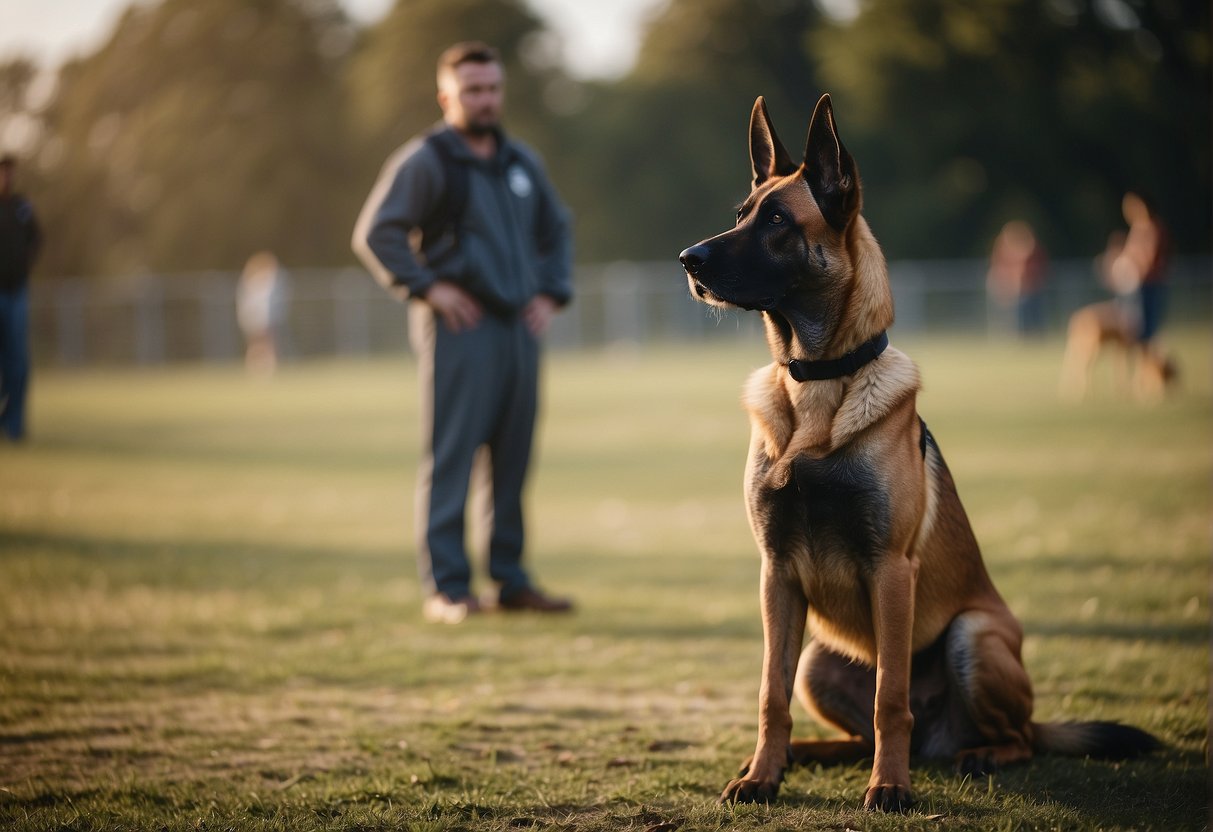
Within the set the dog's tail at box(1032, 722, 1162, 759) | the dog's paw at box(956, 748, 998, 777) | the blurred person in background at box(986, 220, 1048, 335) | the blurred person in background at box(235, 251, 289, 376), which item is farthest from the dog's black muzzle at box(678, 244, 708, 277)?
the blurred person in background at box(986, 220, 1048, 335)

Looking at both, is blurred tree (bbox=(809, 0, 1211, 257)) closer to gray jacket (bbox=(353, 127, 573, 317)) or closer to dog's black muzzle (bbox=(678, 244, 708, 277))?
gray jacket (bbox=(353, 127, 573, 317))

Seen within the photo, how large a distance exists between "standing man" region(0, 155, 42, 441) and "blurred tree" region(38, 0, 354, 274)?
25.4 meters

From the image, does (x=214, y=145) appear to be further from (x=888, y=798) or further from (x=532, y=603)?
(x=888, y=798)

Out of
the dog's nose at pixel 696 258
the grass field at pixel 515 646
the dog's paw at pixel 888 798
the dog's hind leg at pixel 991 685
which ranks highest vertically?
the dog's nose at pixel 696 258

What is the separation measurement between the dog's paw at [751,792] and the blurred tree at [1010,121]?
41751mm

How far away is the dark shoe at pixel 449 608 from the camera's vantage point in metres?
5.96

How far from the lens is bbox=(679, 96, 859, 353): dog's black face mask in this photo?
11.1 ft

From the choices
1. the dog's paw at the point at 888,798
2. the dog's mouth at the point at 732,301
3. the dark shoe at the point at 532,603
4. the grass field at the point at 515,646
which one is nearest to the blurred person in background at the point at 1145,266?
the grass field at the point at 515,646

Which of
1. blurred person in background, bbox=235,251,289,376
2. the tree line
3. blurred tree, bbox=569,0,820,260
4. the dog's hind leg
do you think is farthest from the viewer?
blurred tree, bbox=569,0,820,260

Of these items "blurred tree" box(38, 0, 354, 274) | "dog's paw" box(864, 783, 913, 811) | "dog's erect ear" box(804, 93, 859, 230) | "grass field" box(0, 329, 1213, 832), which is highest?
"blurred tree" box(38, 0, 354, 274)

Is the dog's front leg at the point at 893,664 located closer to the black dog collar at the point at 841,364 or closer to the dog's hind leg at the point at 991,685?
the dog's hind leg at the point at 991,685

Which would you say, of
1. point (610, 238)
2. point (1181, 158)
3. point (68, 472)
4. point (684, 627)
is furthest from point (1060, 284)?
point (684, 627)

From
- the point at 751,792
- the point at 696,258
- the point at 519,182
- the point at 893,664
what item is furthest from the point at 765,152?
the point at 519,182

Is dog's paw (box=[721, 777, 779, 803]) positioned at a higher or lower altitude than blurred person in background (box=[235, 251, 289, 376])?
lower
